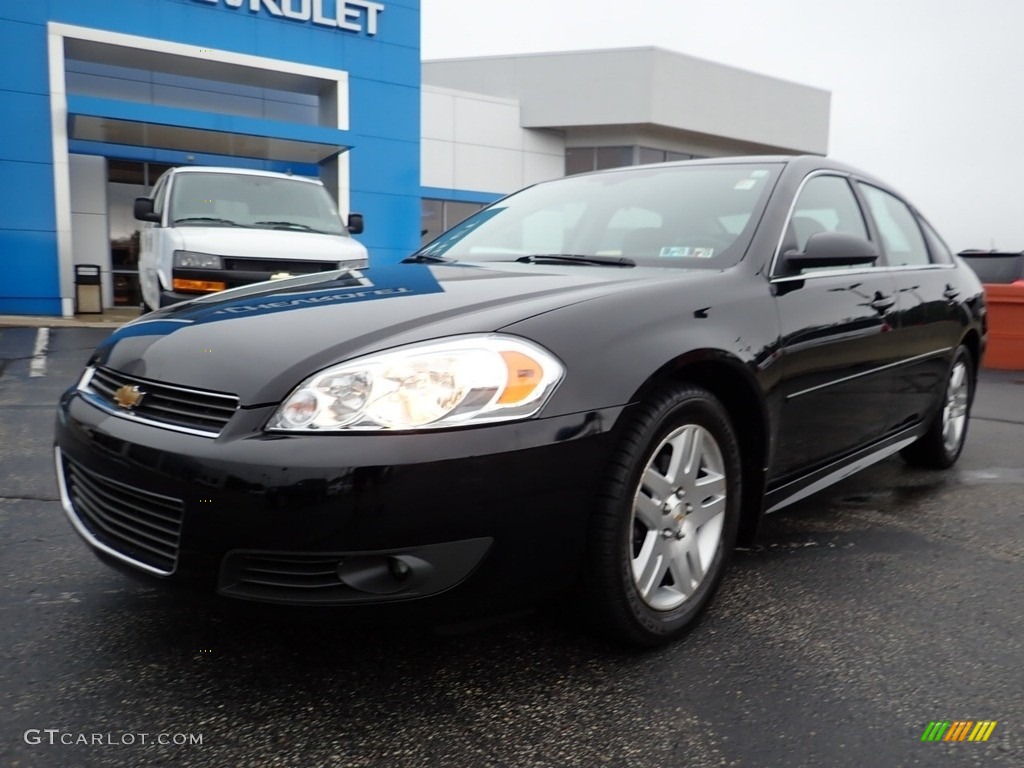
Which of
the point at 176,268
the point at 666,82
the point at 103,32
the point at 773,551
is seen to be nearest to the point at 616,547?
the point at 773,551

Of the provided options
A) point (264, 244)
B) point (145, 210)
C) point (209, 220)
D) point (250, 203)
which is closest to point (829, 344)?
point (264, 244)

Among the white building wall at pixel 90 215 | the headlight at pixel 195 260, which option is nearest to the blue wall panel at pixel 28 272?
the white building wall at pixel 90 215

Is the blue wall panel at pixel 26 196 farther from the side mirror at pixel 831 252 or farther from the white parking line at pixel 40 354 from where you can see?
the side mirror at pixel 831 252

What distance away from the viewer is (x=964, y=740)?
192 cm

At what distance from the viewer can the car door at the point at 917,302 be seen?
11.9 ft

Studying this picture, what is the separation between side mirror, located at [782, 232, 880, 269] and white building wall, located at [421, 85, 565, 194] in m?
21.6

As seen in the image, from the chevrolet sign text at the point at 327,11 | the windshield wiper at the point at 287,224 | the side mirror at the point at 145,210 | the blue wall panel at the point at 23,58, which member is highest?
the chevrolet sign text at the point at 327,11

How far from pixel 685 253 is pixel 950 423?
245 cm

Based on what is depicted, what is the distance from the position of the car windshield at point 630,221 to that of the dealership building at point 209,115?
10.5m

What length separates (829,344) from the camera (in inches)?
116

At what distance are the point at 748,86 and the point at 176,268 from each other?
24.2m

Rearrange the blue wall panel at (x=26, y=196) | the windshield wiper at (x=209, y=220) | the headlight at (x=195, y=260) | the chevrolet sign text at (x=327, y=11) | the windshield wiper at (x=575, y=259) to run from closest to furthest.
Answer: the windshield wiper at (x=575, y=259), the headlight at (x=195, y=260), the windshield wiper at (x=209, y=220), the blue wall panel at (x=26, y=196), the chevrolet sign text at (x=327, y=11)

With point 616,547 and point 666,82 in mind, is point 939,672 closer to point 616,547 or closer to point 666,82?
point 616,547

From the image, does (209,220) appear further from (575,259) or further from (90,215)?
(90,215)
